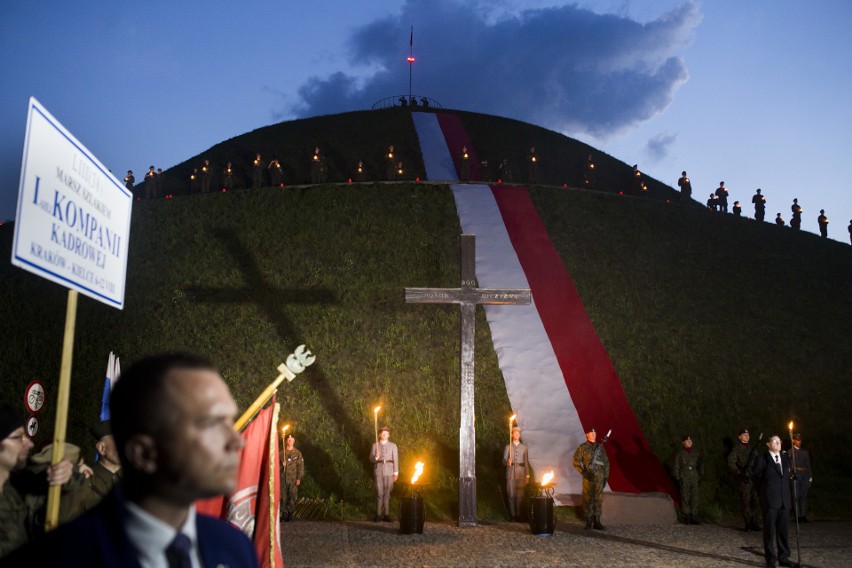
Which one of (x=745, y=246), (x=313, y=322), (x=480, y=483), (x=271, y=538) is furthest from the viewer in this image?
(x=745, y=246)

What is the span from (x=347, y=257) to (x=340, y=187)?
4.61 m

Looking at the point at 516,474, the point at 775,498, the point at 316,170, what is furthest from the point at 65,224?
the point at 316,170

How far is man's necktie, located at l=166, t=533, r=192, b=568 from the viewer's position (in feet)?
5.20

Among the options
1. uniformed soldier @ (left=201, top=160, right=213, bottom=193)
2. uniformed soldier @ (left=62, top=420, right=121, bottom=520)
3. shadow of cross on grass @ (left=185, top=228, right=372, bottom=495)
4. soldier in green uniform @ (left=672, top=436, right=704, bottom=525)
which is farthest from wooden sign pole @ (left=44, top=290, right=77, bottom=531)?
uniformed soldier @ (left=201, top=160, right=213, bottom=193)

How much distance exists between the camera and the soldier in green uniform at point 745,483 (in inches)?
515

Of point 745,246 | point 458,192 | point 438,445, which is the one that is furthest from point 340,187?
point 745,246

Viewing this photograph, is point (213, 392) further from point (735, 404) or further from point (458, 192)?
point (458, 192)

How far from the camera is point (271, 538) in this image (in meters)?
5.22

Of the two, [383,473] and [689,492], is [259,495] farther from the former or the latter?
[689,492]

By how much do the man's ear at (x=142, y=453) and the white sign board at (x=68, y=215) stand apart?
157 centimetres

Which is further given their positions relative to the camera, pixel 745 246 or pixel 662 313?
pixel 745 246

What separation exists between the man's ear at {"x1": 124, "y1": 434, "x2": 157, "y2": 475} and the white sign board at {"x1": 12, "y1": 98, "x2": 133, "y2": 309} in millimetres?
1570

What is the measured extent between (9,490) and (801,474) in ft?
43.9

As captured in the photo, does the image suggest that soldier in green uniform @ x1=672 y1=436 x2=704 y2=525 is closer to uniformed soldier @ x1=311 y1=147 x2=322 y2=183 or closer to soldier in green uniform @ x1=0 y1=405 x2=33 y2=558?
soldier in green uniform @ x1=0 y1=405 x2=33 y2=558
